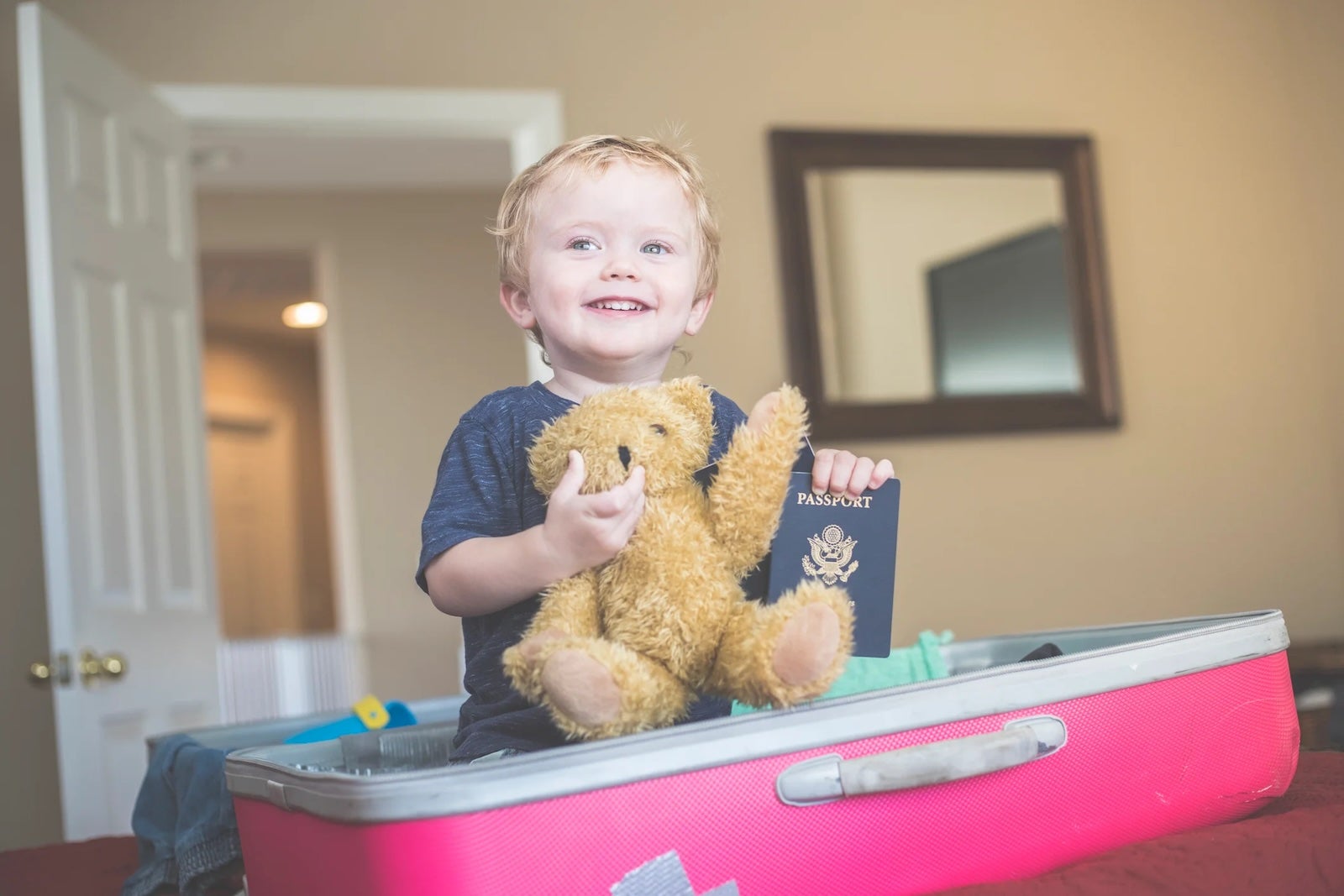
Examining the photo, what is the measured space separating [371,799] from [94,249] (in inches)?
84.6

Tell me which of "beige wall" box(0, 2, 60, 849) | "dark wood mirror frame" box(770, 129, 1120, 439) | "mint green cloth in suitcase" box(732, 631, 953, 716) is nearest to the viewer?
"mint green cloth in suitcase" box(732, 631, 953, 716)

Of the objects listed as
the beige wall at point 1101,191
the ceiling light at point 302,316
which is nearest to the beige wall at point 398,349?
the ceiling light at point 302,316

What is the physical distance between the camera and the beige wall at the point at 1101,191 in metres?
→ 2.99

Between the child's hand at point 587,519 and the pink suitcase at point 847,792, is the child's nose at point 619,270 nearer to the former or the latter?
the child's hand at point 587,519

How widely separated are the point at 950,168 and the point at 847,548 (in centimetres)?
270

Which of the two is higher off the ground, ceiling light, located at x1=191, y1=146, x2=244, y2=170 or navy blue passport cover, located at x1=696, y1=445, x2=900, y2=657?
ceiling light, located at x1=191, y1=146, x2=244, y2=170

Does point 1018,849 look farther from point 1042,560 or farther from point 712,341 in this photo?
point 1042,560

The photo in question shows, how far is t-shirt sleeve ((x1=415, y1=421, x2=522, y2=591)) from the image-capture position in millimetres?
891

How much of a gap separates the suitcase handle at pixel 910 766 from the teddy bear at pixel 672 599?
0.07 metres

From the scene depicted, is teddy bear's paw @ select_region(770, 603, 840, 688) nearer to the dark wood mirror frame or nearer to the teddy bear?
the teddy bear

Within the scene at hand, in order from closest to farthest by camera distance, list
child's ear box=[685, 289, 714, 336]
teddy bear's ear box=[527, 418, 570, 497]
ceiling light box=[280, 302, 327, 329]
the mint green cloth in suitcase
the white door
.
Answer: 1. teddy bear's ear box=[527, 418, 570, 497]
2. child's ear box=[685, 289, 714, 336]
3. the mint green cloth in suitcase
4. the white door
5. ceiling light box=[280, 302, 327, 329]

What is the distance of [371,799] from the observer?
59cm

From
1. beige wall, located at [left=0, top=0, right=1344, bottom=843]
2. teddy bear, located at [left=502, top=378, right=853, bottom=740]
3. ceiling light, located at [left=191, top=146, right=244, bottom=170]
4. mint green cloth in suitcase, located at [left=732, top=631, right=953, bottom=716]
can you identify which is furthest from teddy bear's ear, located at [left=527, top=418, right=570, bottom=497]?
ceiling light, located at [left=191, top=146, right=244, bottom=170]

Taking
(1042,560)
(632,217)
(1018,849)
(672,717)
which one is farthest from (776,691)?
(1042,560)
